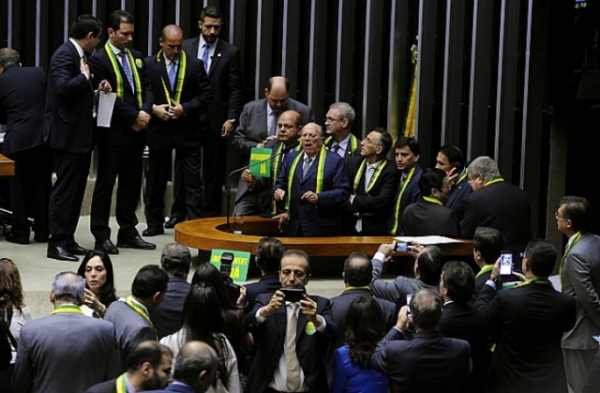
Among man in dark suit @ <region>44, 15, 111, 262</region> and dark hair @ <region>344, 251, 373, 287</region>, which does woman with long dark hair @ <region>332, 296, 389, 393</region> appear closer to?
dark hair @ <region>344, 251, 373, 287</region>

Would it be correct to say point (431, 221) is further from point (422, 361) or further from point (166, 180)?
point (166, 180)

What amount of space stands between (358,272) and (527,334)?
0.91 metres

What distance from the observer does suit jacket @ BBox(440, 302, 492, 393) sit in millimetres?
6688

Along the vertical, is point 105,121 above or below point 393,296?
above

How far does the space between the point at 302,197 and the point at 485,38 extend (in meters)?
2.47

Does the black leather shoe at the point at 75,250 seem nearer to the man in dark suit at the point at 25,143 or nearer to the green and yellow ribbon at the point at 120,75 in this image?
the man in dark suit at the point at 25,143

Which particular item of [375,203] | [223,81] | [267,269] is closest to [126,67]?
[223,81]

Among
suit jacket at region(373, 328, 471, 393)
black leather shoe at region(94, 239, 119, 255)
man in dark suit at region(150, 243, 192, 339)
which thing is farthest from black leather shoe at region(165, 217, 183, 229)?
suit jacket at region(373, 328, 471, 393)

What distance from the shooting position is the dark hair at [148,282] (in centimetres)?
618

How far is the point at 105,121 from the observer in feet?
30.8

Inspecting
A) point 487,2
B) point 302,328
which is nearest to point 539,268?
point 302,328

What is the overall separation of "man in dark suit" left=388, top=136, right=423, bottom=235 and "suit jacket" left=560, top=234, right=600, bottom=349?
5.20 feet

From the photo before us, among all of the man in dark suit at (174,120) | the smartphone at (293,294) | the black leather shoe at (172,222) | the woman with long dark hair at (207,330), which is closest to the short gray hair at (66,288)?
the woman with long dark hair at (207,330)

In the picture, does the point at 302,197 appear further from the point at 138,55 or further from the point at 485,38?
the point at 485,38
